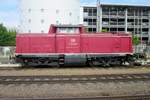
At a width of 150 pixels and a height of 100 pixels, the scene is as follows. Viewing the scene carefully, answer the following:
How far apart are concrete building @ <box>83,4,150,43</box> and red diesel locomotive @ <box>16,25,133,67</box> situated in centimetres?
6824

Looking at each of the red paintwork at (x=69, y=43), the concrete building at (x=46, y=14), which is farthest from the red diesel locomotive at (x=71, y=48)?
the concrete building at (x=46, y=14)

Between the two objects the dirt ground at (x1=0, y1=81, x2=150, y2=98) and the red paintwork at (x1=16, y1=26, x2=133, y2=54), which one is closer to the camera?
the dirt ground at (x1=0, y1=81, x2=150, y2=98)

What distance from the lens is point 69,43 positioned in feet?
105

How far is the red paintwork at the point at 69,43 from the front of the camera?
104ft

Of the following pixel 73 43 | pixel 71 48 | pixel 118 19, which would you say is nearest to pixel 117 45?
pixel 73 43

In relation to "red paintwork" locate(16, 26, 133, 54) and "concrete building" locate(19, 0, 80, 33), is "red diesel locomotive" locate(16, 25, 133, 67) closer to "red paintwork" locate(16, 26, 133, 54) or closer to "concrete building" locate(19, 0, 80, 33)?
"red paintwork" locate(16, 26, 133, 54)

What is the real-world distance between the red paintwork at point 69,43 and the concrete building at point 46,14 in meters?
27.4

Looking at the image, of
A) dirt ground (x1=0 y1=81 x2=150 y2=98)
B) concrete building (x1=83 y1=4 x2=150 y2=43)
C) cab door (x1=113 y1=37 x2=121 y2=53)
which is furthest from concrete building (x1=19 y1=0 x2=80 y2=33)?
dirt ground (x1=0 y1=81 x2=150 y2=98)

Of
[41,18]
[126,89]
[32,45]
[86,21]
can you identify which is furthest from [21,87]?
[86,21]

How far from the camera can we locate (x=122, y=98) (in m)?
13.5

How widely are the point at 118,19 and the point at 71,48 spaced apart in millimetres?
73488

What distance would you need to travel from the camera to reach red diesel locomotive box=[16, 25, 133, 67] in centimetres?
3103

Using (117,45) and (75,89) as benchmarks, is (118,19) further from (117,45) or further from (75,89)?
(75,89)

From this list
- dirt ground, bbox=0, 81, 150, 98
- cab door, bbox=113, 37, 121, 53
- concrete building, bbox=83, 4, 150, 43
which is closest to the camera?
dirt ground, bbox=0, 81, 150, 98
